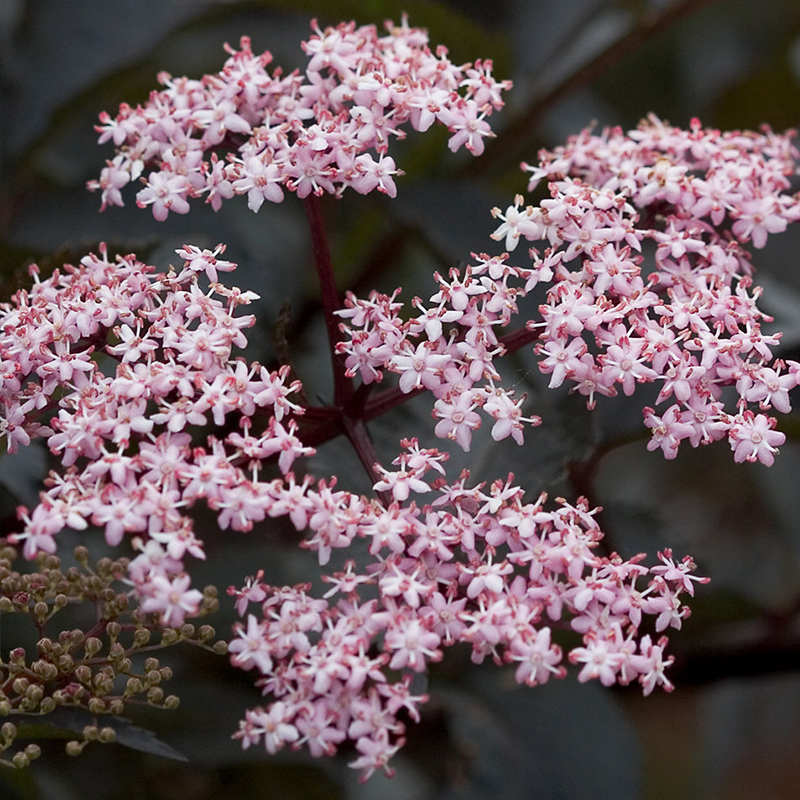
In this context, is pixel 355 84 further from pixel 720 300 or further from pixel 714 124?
pixel 714 124

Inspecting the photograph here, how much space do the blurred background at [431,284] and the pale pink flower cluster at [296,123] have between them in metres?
0.07

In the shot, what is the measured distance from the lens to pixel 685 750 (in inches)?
76.7

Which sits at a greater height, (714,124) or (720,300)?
(714,124)

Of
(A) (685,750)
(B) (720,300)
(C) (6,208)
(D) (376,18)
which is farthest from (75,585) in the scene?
(A) (685,750)

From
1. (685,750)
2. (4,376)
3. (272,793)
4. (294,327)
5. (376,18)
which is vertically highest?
(376,18)

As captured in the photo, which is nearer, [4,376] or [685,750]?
[4,376]

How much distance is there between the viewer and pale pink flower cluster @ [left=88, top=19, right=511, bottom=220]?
655 mm

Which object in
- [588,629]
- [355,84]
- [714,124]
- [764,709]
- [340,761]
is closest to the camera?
[588,629]

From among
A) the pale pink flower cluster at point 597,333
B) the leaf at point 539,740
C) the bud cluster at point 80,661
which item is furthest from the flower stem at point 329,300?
the leaf at point 539,740

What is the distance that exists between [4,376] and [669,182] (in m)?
0.48

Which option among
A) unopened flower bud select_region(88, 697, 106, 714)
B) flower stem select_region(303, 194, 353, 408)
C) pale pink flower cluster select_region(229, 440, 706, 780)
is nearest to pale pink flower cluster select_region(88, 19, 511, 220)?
flower stem select_region(303, 194, 353, 408)

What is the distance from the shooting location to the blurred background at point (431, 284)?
0.83 meters

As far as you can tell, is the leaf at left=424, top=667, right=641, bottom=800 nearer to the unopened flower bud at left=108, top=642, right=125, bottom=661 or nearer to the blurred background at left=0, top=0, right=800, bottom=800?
the blurred background at left=0, top=0, right=800, bottom=800

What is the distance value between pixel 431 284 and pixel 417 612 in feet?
1.62
